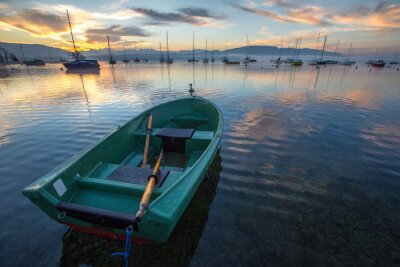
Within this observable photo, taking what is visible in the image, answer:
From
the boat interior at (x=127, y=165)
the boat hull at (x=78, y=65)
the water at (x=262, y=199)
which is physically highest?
the boat hull at (x=78, y=65)

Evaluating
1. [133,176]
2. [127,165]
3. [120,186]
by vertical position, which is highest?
[120,186]

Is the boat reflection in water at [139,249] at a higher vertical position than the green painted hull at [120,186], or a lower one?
lower

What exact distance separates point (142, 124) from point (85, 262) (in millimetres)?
5803

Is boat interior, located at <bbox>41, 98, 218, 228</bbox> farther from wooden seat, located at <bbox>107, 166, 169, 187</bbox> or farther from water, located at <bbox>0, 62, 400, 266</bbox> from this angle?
water, located at <bbox>0, 62, 400, 266</bbox>

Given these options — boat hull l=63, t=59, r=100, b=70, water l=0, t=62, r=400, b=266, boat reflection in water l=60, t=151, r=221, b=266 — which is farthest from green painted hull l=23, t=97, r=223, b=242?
boat hull l=63, t=59, r=100, b=70

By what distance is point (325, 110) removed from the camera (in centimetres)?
1720

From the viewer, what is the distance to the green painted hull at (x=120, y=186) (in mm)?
3682

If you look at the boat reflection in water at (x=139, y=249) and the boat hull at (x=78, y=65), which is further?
the boat hull at (x=78, y=65)

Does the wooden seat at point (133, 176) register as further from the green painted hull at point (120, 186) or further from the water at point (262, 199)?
the water at point (262, 199)

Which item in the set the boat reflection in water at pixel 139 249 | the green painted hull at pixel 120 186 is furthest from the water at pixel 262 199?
the green painted hull at pixel 120 186

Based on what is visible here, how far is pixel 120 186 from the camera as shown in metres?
4.65

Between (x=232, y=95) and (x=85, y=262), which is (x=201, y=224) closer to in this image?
(x=85, y=262)

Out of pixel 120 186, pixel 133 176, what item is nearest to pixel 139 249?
pixel 120 186

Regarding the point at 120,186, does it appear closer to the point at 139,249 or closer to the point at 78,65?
the point at 139,249
